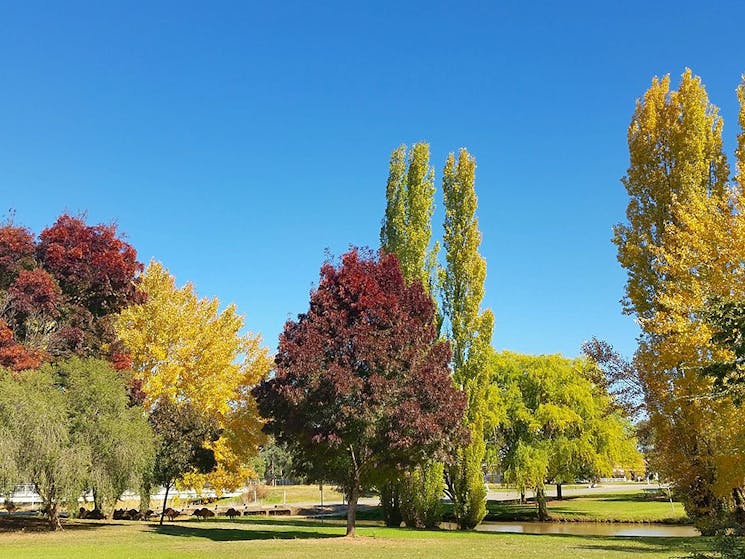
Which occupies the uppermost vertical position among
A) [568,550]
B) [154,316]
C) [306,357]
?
[154,316]

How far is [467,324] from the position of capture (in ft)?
110

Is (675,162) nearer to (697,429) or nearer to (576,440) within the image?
(697,429)

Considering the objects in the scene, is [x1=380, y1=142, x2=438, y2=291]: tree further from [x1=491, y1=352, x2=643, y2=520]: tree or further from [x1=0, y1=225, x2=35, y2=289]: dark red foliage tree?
[x1=0, y1=225, x2=35, y2=289]: dark red foliage tree

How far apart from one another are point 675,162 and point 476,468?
55.8ft

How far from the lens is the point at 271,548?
63.4ft

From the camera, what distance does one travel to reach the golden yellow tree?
116 ft

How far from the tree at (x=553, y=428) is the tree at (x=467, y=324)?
A: 5017mm

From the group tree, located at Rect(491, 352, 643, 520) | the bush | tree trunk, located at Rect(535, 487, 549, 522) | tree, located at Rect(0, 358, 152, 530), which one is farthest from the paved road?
tree, located at Rect(0, 358, 152, 530)

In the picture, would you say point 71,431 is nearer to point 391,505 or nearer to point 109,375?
point 109,375

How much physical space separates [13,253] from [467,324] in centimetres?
2239

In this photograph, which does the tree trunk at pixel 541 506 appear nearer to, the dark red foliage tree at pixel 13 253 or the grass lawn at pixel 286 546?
the grass lawn at pixel 286 546

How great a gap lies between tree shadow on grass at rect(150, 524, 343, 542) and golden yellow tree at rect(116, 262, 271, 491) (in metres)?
8.71

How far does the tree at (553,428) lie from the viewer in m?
40.0

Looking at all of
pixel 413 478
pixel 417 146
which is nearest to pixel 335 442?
pixel 413 478
